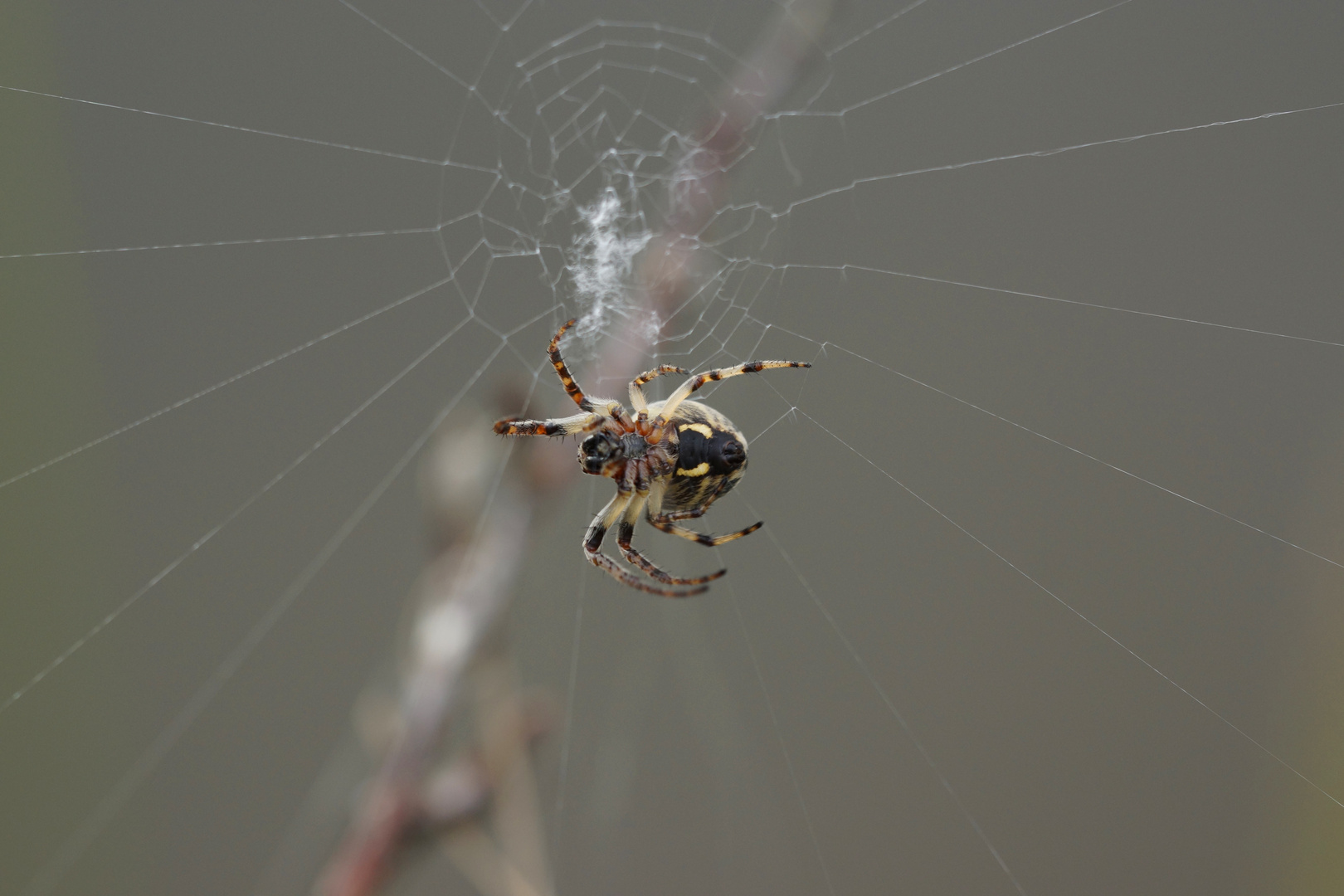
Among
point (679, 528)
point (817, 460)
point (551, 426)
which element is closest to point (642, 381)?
point (551, 426)

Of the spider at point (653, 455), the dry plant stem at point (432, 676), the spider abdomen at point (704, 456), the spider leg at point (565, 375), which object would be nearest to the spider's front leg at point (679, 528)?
the spider at point (653, 455)

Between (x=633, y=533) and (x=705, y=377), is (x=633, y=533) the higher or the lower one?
the lower one

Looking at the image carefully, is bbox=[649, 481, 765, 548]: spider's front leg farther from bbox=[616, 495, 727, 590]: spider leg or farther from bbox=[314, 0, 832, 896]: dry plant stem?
bbox=[314, 0, 832, 896]: dry plant stem

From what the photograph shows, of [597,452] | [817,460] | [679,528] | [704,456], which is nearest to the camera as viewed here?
[704,456]

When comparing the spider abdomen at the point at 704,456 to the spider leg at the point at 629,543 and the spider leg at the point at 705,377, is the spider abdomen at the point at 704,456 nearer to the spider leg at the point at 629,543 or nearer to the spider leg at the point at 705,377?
the spider leg at the point at 705,377

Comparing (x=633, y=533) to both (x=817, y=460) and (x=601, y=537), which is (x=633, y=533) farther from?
(x=817, y=460)

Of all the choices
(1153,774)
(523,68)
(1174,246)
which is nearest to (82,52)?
(523,68)

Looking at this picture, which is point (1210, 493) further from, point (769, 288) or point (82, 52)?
point (82, 52)

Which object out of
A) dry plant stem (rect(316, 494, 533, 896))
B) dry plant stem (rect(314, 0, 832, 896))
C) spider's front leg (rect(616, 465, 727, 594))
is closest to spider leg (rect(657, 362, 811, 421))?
spider's front leg (rect(616, 465, 727, 594))
